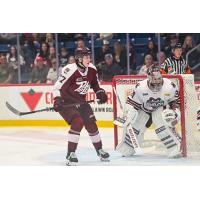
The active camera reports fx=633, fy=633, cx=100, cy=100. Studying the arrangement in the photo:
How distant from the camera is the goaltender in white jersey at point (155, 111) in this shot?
4820mm

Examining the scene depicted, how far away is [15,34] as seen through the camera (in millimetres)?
5473

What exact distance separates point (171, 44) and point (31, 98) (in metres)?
1.81

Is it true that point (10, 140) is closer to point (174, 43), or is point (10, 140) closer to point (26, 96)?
point (26, 96)

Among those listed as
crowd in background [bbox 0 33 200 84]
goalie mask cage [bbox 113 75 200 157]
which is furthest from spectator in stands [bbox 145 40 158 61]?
goalie mask cage [bbox 113 75 200 157]

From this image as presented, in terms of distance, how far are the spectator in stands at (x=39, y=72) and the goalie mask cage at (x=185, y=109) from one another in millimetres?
890

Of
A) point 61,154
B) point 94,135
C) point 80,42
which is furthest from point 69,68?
point 61,154

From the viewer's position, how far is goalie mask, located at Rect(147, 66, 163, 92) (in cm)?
480

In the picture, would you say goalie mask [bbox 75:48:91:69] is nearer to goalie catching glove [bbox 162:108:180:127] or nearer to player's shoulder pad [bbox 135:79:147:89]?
player's shoulder pad [bbox 135:79:147:89]

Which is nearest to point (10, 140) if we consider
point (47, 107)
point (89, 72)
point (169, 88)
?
point (47, 107)

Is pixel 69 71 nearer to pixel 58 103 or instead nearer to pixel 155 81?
pixel 58 103

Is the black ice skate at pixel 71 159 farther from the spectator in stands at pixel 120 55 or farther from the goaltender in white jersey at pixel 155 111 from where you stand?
the spectator in stands at pixel 120 55

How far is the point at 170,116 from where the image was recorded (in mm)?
4852

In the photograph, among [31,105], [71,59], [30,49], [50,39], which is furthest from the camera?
[31,105]

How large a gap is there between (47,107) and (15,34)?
772 mm
